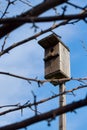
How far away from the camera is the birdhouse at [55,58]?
4370mm

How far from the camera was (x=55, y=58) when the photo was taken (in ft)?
15.6

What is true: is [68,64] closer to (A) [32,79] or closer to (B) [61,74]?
(B) [61,74]

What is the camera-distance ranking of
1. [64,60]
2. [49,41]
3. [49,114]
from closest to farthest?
[49,114] → [64,60] → [49,41]

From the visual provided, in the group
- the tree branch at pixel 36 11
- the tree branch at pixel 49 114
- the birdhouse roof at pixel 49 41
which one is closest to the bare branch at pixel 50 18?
the tree branch at pixel 36 11

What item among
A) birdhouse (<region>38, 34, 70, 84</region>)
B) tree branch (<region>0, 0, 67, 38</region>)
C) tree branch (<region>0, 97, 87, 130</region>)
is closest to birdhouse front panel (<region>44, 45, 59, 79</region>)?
birdhouse (<region>38, 34, 70, 84</region>)

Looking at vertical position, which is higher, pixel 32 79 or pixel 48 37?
pixel 32 79

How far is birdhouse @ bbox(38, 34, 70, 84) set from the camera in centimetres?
437

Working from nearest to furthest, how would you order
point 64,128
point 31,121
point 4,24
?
point 31,121 → point 4,24 → point 64,128

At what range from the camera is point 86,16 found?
1159 millimetres

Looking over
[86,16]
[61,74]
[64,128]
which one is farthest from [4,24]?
[61,74]

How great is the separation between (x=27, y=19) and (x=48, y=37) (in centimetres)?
354

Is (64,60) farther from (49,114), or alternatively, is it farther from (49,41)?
(49,114)

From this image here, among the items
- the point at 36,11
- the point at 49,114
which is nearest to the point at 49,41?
the point at 36,11

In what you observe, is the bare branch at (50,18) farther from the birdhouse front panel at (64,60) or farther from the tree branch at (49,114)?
the birdhouse front panel at (64,60)
